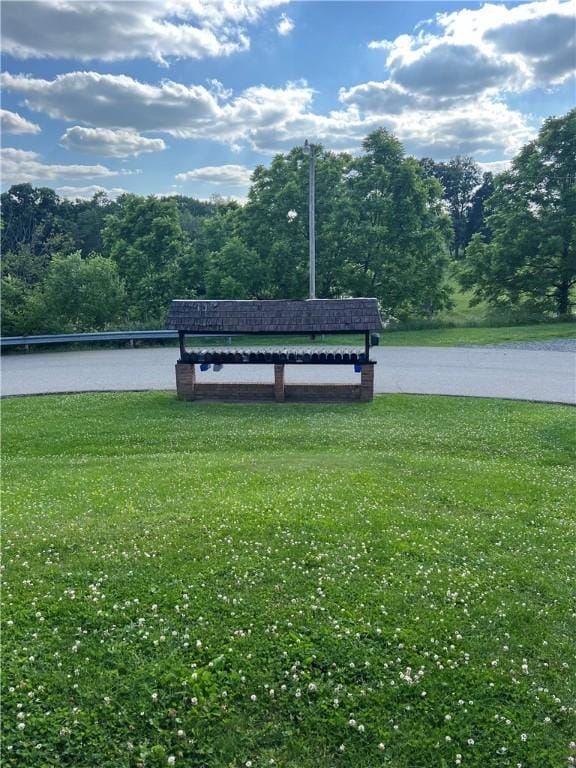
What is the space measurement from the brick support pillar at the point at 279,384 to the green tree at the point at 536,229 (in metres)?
18.7

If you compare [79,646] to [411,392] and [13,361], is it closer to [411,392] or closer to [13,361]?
[411,392]

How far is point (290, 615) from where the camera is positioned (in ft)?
15.2

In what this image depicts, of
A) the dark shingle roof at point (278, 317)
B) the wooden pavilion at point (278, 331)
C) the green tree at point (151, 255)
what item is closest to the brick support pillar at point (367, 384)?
the wooden pavilion at point (278, 331)

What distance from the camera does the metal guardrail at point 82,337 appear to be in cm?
2117

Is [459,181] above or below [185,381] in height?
above

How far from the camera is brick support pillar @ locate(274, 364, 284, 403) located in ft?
44.6

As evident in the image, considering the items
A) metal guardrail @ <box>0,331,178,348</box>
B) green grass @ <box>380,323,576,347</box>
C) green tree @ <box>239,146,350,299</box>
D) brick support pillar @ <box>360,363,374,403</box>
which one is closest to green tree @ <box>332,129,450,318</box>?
green tree @ <box>239,146,350,299</box>

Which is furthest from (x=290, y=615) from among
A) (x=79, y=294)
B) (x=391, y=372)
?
(x=79, y=294)

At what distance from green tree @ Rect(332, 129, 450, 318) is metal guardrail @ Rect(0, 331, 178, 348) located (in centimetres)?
942

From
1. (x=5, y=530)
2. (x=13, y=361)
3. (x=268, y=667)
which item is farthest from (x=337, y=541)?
(x=13, y=361)

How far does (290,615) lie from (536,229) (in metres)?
27.3

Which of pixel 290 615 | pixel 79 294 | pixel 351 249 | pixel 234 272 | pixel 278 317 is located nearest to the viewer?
pixel 290 615

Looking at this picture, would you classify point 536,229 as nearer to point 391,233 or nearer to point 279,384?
point 391,233

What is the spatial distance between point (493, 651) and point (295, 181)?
24407 millimetres
